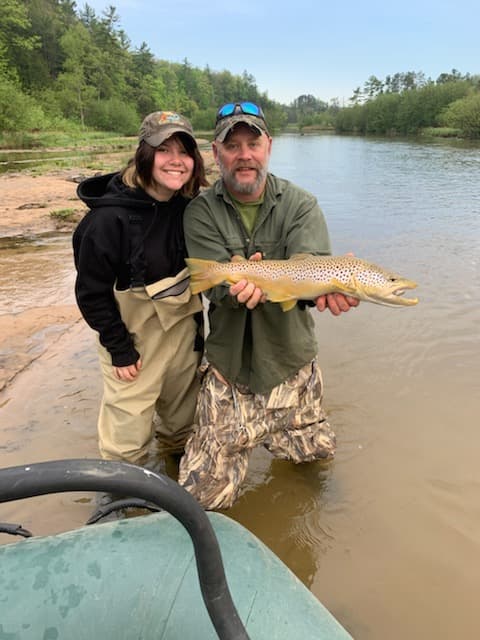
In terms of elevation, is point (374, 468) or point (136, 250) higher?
point (136, 250)

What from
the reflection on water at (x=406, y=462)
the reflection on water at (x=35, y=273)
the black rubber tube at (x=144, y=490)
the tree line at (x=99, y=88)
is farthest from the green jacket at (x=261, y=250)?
the tree line at (x=99, y=88)

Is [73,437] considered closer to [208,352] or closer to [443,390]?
[208,352]

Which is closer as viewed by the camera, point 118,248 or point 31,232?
point 118,248

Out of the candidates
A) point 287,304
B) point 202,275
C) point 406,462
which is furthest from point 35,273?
point 406,462

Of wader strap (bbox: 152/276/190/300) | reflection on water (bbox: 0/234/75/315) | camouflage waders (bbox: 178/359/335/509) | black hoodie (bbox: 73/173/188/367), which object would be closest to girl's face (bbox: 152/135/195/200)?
black hoodie (bbox: 73/173/188/367)

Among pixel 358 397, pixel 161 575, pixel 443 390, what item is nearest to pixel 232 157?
pixel 161 575

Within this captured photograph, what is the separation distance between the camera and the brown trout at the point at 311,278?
8.52ft

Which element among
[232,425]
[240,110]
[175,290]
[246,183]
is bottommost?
[232,425]

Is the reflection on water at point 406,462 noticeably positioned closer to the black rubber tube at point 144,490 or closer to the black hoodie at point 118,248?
the black rubber tube at point 144,490

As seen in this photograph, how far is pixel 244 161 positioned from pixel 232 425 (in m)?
1.68

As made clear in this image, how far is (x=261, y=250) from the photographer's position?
2861 mm

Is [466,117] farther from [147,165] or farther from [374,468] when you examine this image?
[147,165]

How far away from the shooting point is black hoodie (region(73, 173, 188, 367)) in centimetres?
264

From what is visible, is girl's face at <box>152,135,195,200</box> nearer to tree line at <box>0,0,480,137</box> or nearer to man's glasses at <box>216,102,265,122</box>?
man's glasses at <box>216,102,265,122</box>
